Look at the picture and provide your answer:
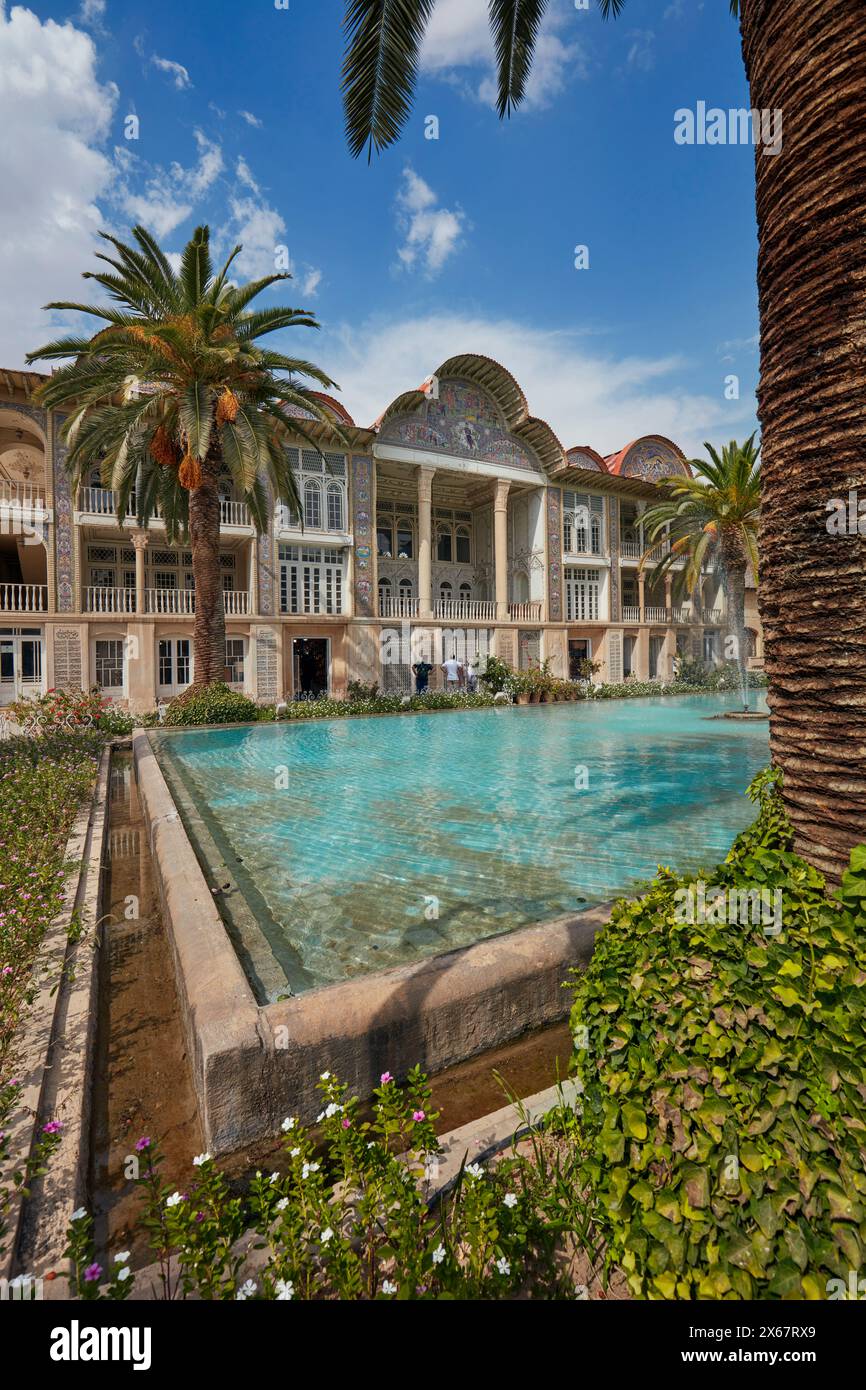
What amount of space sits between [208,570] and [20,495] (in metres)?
7.67

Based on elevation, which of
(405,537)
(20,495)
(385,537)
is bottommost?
(20,495)

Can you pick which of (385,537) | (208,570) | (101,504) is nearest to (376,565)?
(385,537)

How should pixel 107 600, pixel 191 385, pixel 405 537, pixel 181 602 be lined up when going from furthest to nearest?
pixel 405 537 < pixel 181 602 < pixel 107 600 < pixel 191 385

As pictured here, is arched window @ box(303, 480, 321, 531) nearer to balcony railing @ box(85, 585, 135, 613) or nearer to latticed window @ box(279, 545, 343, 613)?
latticed window @ box(279, 545, 343, 613)

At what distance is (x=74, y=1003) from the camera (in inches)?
114

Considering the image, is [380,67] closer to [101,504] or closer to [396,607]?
[101,504]

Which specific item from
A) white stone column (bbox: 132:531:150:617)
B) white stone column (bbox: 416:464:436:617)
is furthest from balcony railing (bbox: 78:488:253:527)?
white stone column (bbox: 416:464:436:617)

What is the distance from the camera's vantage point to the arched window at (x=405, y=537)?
89.4 ft

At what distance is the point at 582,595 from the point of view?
1091 inches

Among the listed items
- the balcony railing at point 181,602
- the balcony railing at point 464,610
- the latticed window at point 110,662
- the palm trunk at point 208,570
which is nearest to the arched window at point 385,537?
the balcony railing at point 464,610

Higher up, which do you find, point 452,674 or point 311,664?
point 311,664

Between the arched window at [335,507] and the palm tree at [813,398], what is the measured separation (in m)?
20.0

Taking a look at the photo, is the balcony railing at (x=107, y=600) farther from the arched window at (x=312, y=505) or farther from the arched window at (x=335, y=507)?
the arched window at (x=335, y=507)

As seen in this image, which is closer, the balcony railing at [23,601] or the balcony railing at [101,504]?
the balcony railing at [23,601]
